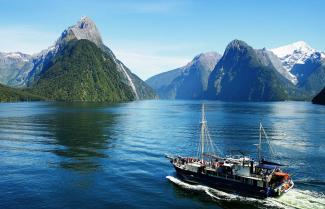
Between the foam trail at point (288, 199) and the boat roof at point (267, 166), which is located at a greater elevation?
the boat roof at point (267, 166)

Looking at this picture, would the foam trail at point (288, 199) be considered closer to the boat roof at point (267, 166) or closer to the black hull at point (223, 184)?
the black hull at point (223, 184)

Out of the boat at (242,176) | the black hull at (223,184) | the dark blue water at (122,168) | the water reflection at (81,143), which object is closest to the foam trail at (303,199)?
the dark blue water at (122,168)

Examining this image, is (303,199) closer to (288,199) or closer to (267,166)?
(288,199)

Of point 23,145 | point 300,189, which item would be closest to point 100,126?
point 23,145

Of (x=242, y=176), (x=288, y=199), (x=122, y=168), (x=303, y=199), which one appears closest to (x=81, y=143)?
(x=122, y=168)

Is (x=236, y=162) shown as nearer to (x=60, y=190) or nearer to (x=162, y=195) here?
(x=162, y=195)
